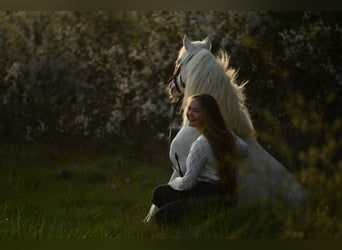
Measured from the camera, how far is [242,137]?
16.3ft

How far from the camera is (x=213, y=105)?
4633 mm

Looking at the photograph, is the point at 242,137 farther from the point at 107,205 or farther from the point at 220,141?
the point at 107,205


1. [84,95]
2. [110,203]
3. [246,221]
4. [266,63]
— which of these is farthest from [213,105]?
[84,95]

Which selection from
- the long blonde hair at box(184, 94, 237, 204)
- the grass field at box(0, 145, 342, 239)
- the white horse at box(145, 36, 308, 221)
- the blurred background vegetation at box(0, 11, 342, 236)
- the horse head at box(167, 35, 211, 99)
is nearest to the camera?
the grass field at box(0, 145, 342, 239)

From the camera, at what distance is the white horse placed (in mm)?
4805

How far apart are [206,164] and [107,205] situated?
219 cm

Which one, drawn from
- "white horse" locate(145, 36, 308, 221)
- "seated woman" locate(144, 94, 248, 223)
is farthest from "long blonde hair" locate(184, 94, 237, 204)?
"white horse" locate(145, 36, 308, 221)

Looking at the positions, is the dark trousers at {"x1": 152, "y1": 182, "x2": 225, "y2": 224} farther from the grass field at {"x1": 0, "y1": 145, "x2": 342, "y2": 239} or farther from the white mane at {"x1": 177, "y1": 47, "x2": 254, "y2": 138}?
the white mane at {"x1": 177, "y1": 47, "x2": 254, "y2": 138}

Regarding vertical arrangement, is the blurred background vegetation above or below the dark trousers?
above

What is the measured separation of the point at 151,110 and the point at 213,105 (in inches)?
179

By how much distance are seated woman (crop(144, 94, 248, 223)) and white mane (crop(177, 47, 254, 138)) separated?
23cm

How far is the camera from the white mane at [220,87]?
192 inches

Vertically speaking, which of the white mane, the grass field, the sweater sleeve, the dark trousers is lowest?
the grass field

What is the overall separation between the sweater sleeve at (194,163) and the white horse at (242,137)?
25cm
